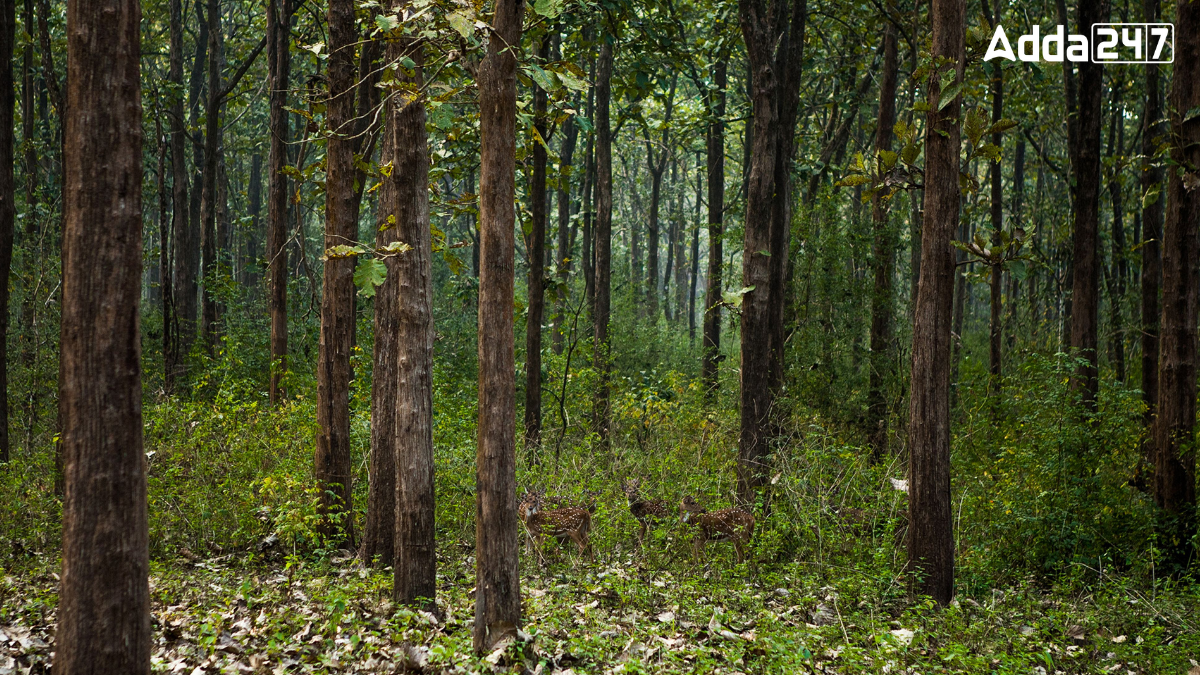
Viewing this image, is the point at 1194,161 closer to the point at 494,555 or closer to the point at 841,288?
the point at 841,288

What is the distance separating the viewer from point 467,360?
738 inches

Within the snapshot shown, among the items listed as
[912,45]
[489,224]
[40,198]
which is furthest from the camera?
[40,198]

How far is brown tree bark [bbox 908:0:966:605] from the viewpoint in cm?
642

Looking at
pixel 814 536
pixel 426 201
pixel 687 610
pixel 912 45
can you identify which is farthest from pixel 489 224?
pixel 912 45

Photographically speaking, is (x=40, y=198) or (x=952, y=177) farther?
(x=40, y=198)

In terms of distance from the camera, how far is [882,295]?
12.5 m

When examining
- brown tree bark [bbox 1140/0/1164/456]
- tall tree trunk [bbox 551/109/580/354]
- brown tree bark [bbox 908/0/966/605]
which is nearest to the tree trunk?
tall tree trunk [bbox 551/109/580/354]

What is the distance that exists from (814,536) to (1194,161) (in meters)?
5.19

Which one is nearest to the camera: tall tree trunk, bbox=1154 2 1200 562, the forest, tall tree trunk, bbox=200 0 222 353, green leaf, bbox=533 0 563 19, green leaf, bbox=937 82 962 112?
the forest

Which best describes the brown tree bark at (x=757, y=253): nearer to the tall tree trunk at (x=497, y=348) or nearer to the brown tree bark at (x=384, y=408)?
the brown tree bark at (x=384, y=408)

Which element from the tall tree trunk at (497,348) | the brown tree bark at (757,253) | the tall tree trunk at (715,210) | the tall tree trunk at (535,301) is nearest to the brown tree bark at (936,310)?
the brown tree bark at (757,253)

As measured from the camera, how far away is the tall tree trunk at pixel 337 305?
7613 mm

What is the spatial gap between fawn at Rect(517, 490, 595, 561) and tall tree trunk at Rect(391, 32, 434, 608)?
4.94ft
